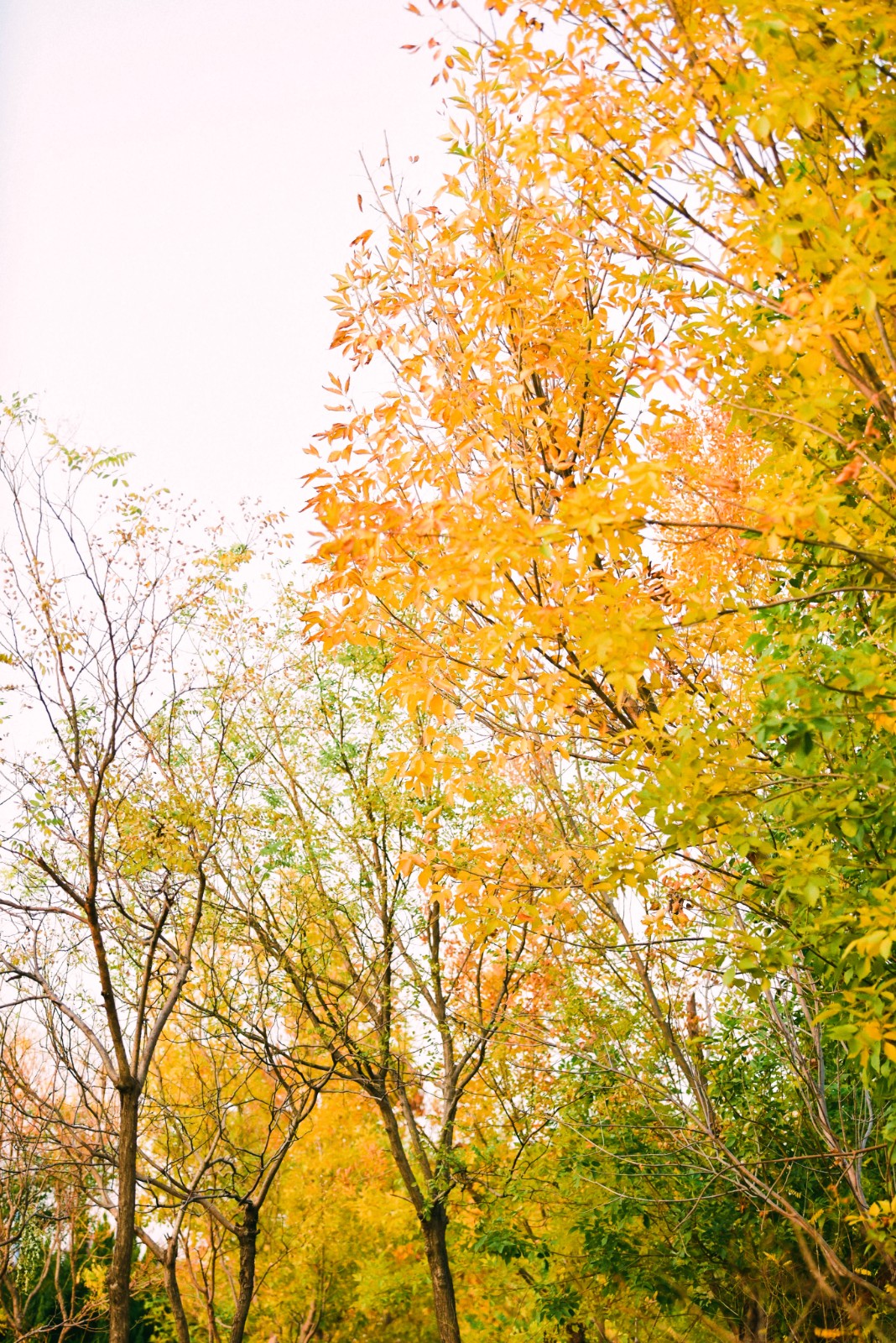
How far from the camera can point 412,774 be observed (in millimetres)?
3576

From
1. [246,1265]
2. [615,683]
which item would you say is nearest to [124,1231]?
[246,1265]

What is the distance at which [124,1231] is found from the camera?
5414 mm

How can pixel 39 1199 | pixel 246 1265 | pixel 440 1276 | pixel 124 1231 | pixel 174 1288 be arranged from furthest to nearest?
1. pixel 39 1199
2. pixel 440 1276
3. pixel 174 1288
4. pixel 246 1265
5. pixel 124 1231

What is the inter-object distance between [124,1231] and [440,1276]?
5.25 meters

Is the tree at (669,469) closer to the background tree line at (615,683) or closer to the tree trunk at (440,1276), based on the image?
the background tree line at (615,683)

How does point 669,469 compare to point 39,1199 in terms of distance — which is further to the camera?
point 39,1199

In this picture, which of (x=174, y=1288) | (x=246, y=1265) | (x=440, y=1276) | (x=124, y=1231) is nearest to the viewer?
(x=124, y=1231)

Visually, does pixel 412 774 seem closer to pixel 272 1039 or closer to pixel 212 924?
pixel 212 924

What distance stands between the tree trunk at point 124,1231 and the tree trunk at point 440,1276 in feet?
15.6

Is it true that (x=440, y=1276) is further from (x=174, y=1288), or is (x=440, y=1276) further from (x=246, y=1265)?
(x=246, y=1265)

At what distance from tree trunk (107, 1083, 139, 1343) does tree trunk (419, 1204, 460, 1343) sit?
15.6ft

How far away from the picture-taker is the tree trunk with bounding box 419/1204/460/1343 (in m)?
9.22

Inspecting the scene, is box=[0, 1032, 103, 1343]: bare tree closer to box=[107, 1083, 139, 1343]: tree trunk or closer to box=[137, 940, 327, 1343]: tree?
box=[107, 1083, 139, 1343]: tree trunk

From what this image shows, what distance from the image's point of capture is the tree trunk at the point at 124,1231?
528 centimetres
